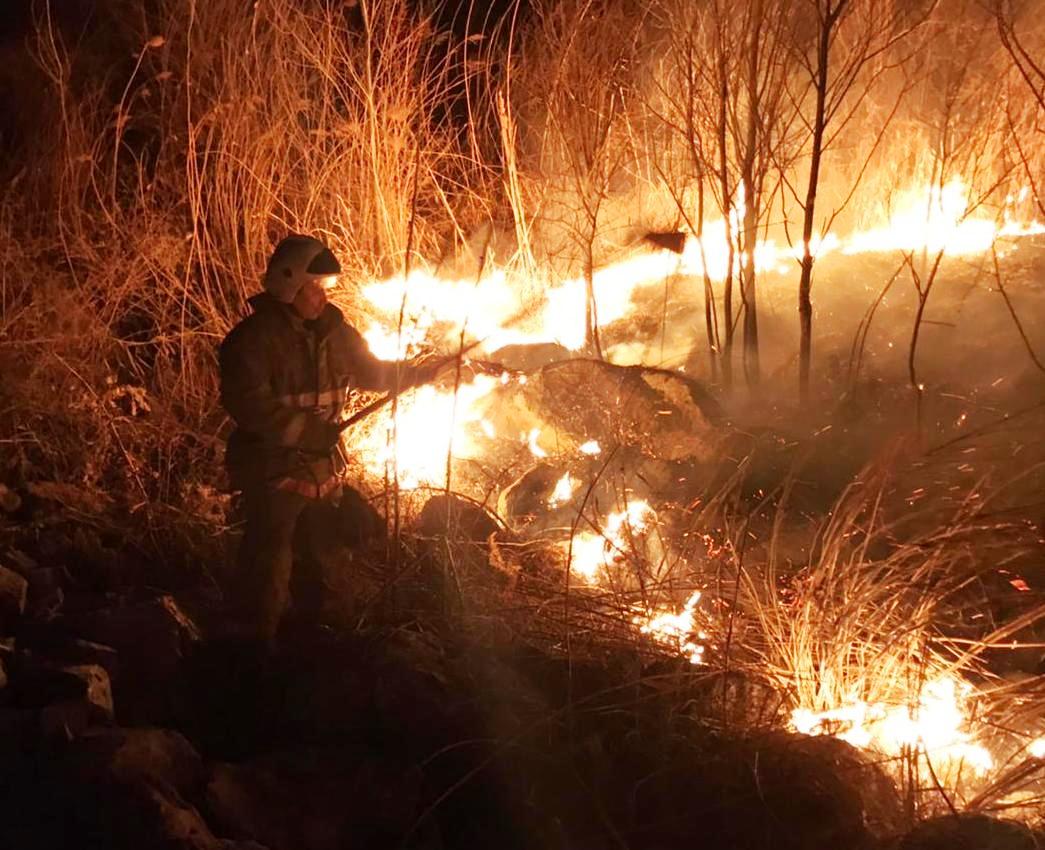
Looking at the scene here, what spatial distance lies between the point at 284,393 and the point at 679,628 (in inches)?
71.0

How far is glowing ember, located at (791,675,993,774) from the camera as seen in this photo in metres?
3.74

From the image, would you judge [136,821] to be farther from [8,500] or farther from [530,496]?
[530,496]

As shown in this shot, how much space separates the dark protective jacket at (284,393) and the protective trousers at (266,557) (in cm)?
6

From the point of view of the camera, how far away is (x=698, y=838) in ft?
11.4

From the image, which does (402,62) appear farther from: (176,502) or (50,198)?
(176,502)

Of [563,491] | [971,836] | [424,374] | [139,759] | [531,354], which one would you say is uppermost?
[531,354]

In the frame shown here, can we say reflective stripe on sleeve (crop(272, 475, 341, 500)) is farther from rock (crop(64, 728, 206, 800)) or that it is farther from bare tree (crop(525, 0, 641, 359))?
bare tree (crop(525, 0, 641, 359))

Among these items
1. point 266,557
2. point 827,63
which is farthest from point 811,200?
point 266,557

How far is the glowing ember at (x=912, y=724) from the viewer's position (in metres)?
3.74

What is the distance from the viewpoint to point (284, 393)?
14.6 ft

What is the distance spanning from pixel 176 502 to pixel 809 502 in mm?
3287

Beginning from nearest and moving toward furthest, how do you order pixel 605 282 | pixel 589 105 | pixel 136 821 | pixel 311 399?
1. pixel 136 821
2. pixel 311 399
3. pixel 589 105
4. pixel 605 282

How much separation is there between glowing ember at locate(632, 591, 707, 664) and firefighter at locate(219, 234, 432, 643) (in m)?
1.44

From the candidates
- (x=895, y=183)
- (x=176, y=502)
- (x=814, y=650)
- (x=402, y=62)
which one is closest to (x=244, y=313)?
(x=176, y=502)
